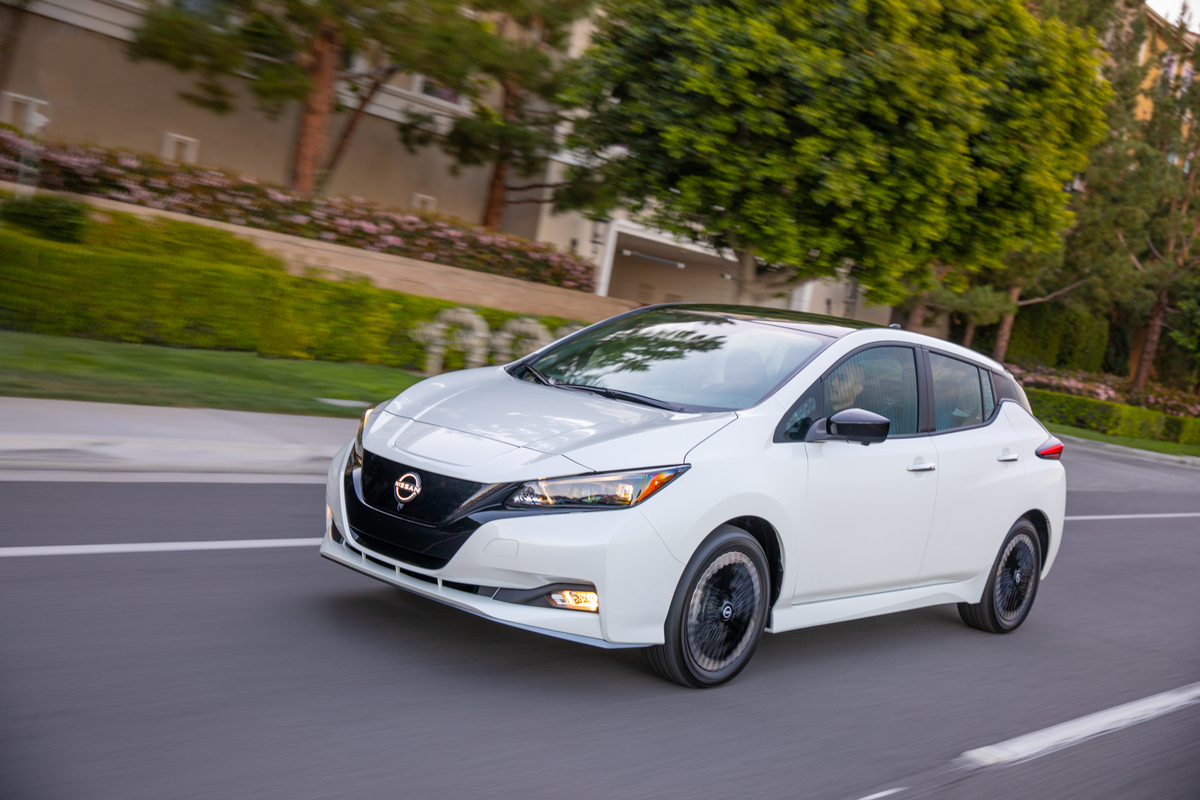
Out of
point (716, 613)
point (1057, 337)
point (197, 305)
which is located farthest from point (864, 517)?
point (1057, 337)

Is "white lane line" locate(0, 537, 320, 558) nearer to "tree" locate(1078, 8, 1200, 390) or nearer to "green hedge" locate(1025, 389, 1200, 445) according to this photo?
"green hedge" locate(1025, 389, 1200, 445)

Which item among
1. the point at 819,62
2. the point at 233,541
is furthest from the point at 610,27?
the point at 233,541

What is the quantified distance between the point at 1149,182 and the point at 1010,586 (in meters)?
32.5

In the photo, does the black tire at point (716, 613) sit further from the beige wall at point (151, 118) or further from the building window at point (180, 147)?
the building window at point (180, 147)

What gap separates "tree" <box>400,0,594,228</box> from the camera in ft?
64.1

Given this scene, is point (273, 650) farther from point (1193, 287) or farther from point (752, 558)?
point (1193, 287)

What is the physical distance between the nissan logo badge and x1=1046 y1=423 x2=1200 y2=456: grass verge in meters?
27.7

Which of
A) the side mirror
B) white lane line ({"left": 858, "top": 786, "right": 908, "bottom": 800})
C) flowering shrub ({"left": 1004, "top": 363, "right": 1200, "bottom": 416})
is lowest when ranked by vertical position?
white lane line ({"left": 858, "top": 786, "right": 908, "bottom": 800})

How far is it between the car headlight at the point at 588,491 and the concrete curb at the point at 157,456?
184 inches

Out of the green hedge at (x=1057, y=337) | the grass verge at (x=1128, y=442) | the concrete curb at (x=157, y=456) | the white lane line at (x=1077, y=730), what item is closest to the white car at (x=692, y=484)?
the white lane line at (x=1077, y=730)

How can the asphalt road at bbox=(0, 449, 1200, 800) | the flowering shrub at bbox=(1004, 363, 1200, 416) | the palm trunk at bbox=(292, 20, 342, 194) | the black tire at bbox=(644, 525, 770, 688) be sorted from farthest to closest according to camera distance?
the flowering shrub at bbox=(1004, 363, 1200, 416), the palm trunk at bbox=(292, 20, 342, 194), the black tire at bbox=(644, 525, 770, 688), the asphalt road at bbox=(0, 449, 1200, 800)

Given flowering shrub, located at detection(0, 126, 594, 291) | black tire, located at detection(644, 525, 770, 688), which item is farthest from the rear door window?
flowering shrub, located at detection(0, 126, 594, 291)

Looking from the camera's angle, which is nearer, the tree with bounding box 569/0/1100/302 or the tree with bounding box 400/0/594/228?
the tree with bounding box 569/0/1100/302

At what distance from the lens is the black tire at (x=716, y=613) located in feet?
15.0
